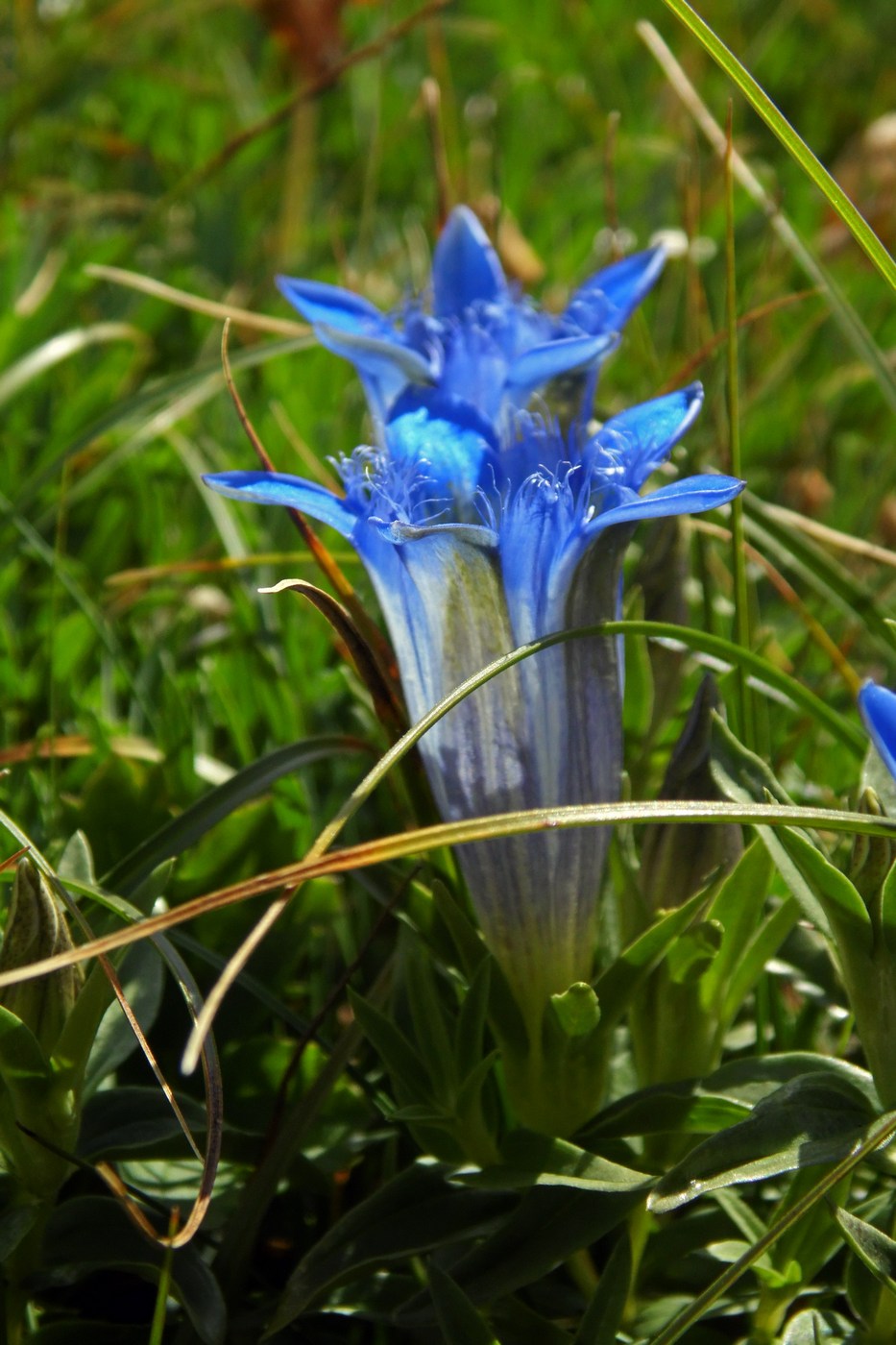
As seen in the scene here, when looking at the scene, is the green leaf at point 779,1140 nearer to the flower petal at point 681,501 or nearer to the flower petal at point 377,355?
the flower petal at point 681,501

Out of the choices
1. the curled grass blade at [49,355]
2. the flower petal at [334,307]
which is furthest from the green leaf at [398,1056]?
the curled grass blade at [49,355]

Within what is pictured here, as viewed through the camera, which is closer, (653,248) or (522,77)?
(653,248)

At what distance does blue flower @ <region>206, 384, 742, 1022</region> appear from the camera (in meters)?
0.81

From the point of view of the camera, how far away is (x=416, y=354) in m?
0.91

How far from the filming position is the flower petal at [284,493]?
76 centimetres

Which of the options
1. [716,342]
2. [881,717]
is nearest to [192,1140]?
[881,717]

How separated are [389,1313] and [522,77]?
2240 mm

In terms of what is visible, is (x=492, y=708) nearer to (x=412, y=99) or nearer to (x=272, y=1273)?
(x=272, y=1273)

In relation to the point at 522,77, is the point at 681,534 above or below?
below

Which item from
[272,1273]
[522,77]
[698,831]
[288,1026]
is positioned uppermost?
[522,77]

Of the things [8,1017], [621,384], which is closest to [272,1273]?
[8,1017]

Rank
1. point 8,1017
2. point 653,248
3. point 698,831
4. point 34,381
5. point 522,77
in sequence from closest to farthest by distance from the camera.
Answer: point 8,1017 < point 698,831 < point 653,248 < point 34,381 < point 522,77

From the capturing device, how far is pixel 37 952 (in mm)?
778

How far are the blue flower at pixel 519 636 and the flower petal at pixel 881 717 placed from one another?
180mm
